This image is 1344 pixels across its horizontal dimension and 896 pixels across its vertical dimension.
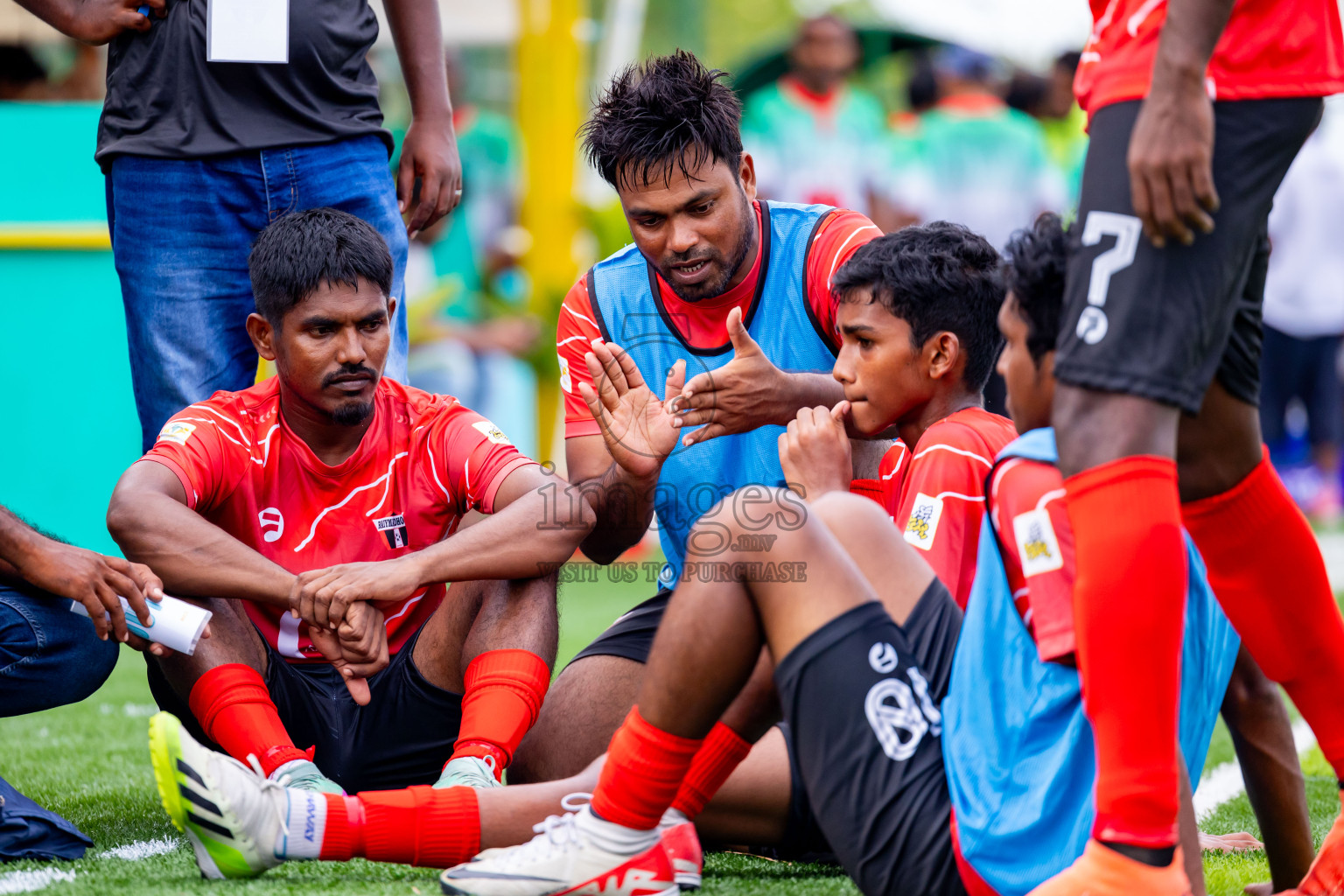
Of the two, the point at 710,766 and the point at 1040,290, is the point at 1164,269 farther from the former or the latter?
the point at 710,766

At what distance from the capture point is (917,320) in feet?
10.5

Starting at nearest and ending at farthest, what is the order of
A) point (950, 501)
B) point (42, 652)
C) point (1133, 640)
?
point (1133, 640), point (950, 501), point (42, 652)

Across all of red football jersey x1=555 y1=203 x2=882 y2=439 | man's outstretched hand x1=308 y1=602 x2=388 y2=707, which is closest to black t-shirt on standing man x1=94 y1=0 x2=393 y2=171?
red football jersey x1=555 y1=203 x2=882 y2=439

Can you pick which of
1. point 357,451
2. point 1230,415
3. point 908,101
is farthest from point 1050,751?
point 908,101

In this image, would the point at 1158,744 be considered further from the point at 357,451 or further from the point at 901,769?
the point at 357,451

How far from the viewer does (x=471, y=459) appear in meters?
3.41

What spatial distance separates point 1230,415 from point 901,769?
2.74 feet

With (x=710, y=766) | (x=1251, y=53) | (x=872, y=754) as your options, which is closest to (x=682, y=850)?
(x=710, y=766)

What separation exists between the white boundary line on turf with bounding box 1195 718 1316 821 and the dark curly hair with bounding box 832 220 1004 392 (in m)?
1.24

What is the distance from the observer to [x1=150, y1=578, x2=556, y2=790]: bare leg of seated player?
3082 mm

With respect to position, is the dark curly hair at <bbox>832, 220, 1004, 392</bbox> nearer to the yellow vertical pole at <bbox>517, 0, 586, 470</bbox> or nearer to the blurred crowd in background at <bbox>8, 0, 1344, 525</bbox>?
the blurred crowd in background at <bbox>8, 0, 1344, 525</bbox>

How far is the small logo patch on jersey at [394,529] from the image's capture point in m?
3.43

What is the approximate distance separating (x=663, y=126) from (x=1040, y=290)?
1.37 m

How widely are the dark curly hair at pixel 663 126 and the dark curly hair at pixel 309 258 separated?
2.09ft
